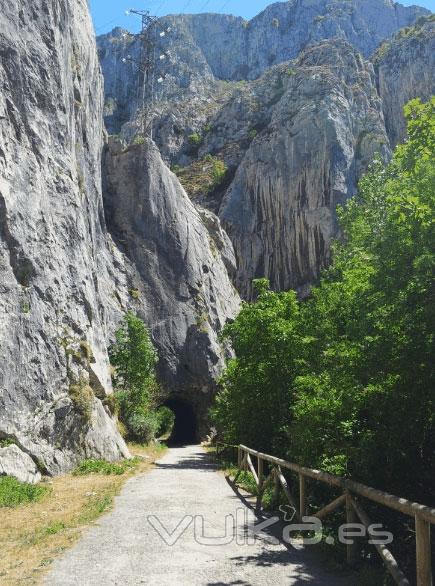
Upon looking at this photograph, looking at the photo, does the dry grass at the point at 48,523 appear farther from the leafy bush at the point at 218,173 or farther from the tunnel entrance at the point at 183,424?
the leafy bush at the point at 218,173

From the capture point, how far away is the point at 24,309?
698 inches

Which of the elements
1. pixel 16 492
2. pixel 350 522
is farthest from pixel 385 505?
pixel 16 492

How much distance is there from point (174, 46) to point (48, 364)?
357 feet

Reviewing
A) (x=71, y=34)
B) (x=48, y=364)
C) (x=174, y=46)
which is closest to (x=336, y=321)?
(x=48, y=364)

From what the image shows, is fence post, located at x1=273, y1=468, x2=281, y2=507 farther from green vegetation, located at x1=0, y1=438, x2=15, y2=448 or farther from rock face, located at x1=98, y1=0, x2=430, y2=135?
rock face, located at x1=98, y1=0, x2=430, y2=135

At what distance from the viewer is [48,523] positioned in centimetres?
921

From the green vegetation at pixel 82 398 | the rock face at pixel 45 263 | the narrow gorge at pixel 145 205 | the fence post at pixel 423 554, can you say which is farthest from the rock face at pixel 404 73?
the fence post at pixel 423 554

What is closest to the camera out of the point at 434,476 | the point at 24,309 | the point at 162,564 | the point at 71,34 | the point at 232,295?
the point at 162,564

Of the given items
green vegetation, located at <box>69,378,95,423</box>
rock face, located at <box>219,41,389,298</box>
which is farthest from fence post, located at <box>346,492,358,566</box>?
rock face, located at <box>219,41,389,298</box>

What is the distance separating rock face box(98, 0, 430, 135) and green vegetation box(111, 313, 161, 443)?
77.7m

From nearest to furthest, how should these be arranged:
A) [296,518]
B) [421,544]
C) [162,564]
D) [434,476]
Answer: [421,544] < [162,564] < [434,476] < [296,518]

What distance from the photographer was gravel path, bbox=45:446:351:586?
5.95m

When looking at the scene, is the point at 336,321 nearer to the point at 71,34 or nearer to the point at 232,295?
the point at 71,34

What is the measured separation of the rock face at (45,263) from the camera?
55.0 feet
